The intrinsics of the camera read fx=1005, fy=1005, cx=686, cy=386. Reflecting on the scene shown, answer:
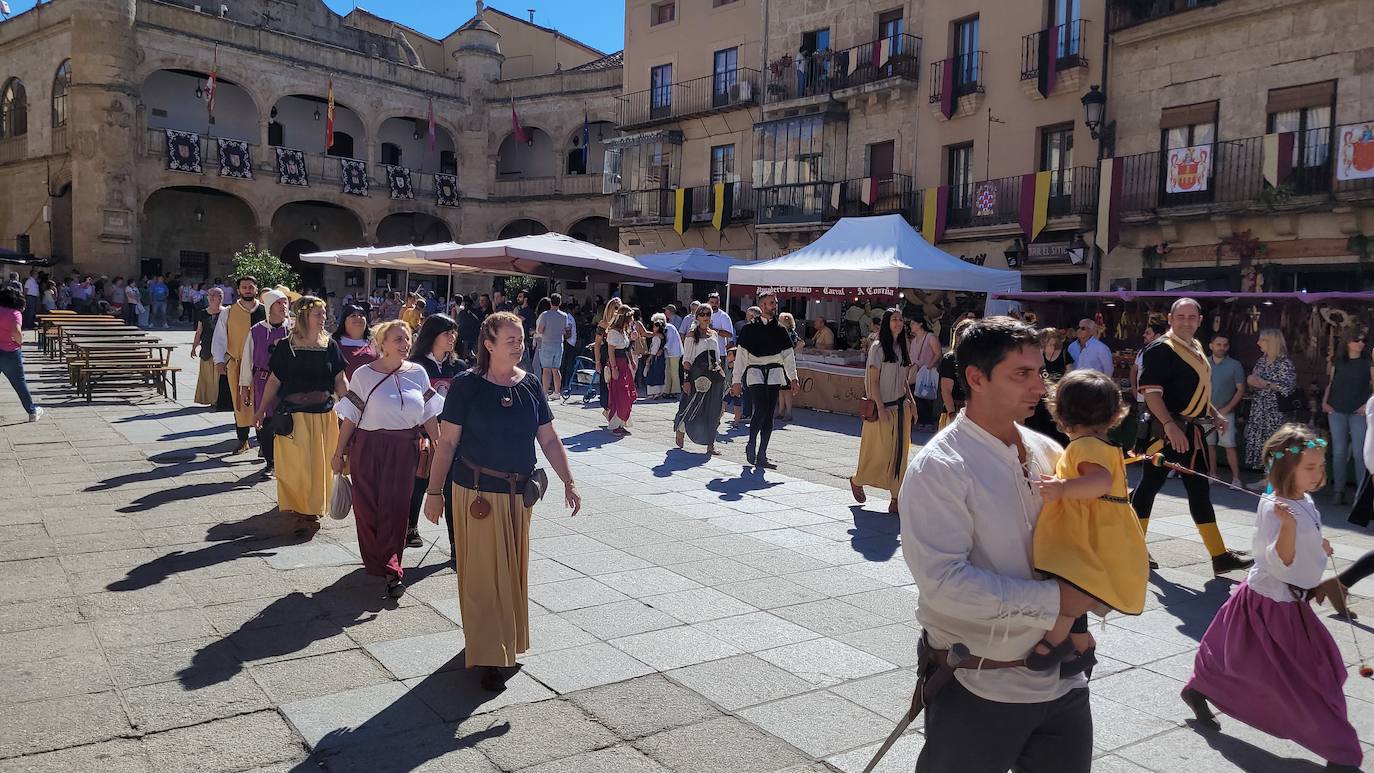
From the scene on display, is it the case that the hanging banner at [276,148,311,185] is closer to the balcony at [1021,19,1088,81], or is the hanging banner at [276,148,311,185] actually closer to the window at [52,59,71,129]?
the window at [52,59,71,129]

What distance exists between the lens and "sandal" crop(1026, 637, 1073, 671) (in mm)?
2326

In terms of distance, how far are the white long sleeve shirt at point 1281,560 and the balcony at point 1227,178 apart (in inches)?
537

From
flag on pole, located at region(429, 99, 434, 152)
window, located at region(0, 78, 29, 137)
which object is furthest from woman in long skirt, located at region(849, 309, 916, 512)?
window, located at region(0, 78, 29, 137)

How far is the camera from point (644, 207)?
3077 centimetres

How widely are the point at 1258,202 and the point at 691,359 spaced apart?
1071cm

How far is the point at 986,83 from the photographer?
69.9ft

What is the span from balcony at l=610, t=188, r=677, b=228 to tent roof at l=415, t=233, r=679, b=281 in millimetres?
10815

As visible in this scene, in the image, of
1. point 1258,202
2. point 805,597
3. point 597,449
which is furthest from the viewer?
point 1258,202

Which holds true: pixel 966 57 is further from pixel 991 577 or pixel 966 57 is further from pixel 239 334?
pixel 991 577

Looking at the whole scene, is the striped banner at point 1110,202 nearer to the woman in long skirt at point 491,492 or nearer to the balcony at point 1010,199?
the balcony at point 1010,199

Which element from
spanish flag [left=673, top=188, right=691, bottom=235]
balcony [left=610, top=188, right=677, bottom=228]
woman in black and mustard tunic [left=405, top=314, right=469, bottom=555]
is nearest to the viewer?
woman in black and mustard tunic [left=405, top=314, right=469, bottom=555]

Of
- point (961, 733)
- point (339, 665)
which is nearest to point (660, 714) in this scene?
point (339, 665)

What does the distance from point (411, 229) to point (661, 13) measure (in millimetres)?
14292

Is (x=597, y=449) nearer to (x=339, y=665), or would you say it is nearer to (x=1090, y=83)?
(x=339, y=665)
